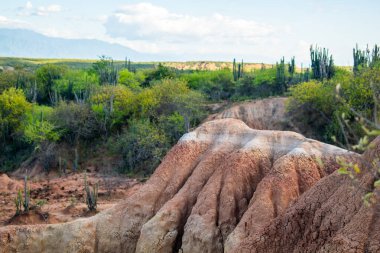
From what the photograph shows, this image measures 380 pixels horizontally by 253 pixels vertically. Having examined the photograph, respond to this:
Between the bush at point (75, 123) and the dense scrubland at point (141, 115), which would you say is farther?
the bush at point (75, 123)

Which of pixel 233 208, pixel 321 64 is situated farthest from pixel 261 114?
pixel 233 208

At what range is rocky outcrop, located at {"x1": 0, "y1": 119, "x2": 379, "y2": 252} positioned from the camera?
12742 millimetres

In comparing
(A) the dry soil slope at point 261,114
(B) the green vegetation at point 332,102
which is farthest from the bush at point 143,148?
(B) the green vegetation at point 332,102

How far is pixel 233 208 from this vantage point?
674 inches

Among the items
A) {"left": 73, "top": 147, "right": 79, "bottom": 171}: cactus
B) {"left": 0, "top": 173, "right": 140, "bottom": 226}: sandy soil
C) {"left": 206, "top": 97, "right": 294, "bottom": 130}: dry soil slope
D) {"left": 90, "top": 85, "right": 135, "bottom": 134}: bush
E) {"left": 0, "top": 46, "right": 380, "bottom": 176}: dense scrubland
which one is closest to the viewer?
{"left": 0, "top": 173, "right": 140, "bottom": 226}: sandy soil

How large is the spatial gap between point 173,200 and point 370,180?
26.1ft

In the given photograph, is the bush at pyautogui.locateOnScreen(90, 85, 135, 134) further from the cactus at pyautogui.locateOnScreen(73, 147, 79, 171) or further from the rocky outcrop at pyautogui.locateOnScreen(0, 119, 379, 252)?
the rocky outcrop at pyautogui.locateOnScreen(0, 119, 379, 252)

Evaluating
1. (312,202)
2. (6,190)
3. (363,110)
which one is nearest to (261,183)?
(312,202)

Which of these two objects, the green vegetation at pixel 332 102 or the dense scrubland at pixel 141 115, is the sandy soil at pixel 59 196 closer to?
the dense scrubland at pixel 141 115

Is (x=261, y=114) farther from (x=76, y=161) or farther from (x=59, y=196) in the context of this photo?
(x=59, y=196)

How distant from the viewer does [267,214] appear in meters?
15.4

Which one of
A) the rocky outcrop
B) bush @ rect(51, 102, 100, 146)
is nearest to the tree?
bush @ rect(51, 102, 100, 146)

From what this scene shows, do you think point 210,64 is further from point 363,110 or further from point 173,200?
point 173,200

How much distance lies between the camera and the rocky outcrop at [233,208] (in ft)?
41.8
